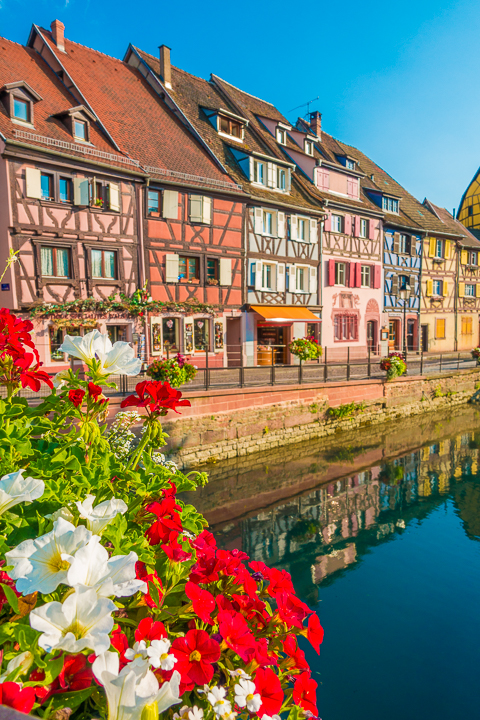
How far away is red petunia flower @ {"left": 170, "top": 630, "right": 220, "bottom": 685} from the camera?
1.17 metres

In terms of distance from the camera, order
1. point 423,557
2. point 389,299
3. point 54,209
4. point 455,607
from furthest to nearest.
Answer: point 389,299 → point 54,209 → point 423,557 → point 455,607

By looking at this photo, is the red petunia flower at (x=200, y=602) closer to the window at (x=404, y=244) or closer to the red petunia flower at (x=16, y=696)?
the red petunia flower at (x=16, y=696)

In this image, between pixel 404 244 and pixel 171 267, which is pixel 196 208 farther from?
pixel 404 244

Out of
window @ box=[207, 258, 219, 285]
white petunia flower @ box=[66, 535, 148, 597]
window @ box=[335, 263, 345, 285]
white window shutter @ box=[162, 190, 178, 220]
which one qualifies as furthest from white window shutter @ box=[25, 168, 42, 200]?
white petunia flower @ box=[66, 535, 148, 597]

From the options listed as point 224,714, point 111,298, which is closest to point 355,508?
point 224,714

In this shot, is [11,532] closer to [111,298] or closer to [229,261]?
[111,298]

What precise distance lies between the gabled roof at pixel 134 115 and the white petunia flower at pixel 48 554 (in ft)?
61.0

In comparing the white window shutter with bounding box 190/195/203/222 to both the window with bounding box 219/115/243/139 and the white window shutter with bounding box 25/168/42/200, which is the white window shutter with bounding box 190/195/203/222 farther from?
the white window shutter with bounding box 25/168/42/200

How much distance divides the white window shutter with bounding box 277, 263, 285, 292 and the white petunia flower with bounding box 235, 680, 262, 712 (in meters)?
21.2

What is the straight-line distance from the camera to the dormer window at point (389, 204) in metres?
28.3

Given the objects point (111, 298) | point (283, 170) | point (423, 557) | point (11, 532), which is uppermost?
point (283, 170)

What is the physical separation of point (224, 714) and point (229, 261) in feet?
64.0

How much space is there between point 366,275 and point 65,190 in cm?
1738

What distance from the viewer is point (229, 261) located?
19906mm
